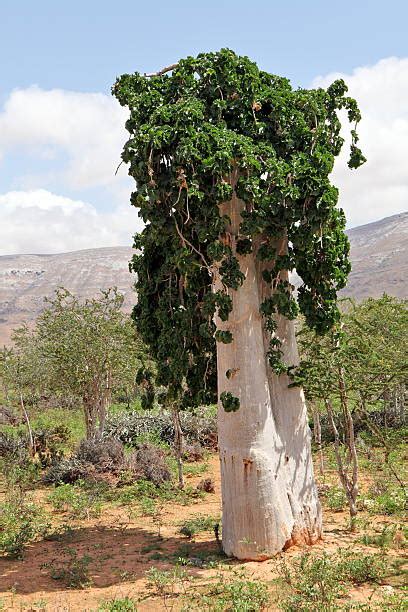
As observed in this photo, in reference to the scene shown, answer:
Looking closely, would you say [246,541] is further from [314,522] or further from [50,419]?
[50,419]

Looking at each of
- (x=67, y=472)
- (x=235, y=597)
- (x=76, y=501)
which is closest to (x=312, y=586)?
(x=235, y=597)

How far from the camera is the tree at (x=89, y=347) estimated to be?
16.1 meters

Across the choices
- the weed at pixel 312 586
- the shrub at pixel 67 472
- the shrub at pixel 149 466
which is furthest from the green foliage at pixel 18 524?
the weed at pixel 312 586

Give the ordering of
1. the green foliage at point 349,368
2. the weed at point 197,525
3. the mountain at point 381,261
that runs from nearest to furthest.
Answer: the green foliage at point 349,368 → the weed at point 197,525 → the mountain at point 381,261

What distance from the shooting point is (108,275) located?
16750 centimetres

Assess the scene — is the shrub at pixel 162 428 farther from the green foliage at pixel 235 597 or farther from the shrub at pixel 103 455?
the green foliage at pixel 235 597

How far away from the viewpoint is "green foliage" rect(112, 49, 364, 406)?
754 centimetres

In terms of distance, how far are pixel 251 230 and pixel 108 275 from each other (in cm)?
16244

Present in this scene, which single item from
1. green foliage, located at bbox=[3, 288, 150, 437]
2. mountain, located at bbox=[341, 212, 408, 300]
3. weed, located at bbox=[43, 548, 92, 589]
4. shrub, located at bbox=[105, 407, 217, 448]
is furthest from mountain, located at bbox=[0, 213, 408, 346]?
weed, located at bbox=[43, 548, 92, 589]

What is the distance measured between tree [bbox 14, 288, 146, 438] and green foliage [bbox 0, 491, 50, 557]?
4607 millimetres

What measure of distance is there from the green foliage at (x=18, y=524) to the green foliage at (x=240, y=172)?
4.30m

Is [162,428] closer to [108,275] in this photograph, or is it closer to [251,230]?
[251,230]

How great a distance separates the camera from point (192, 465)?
55.5 ft

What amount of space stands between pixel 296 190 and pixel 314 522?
15.7 feet
